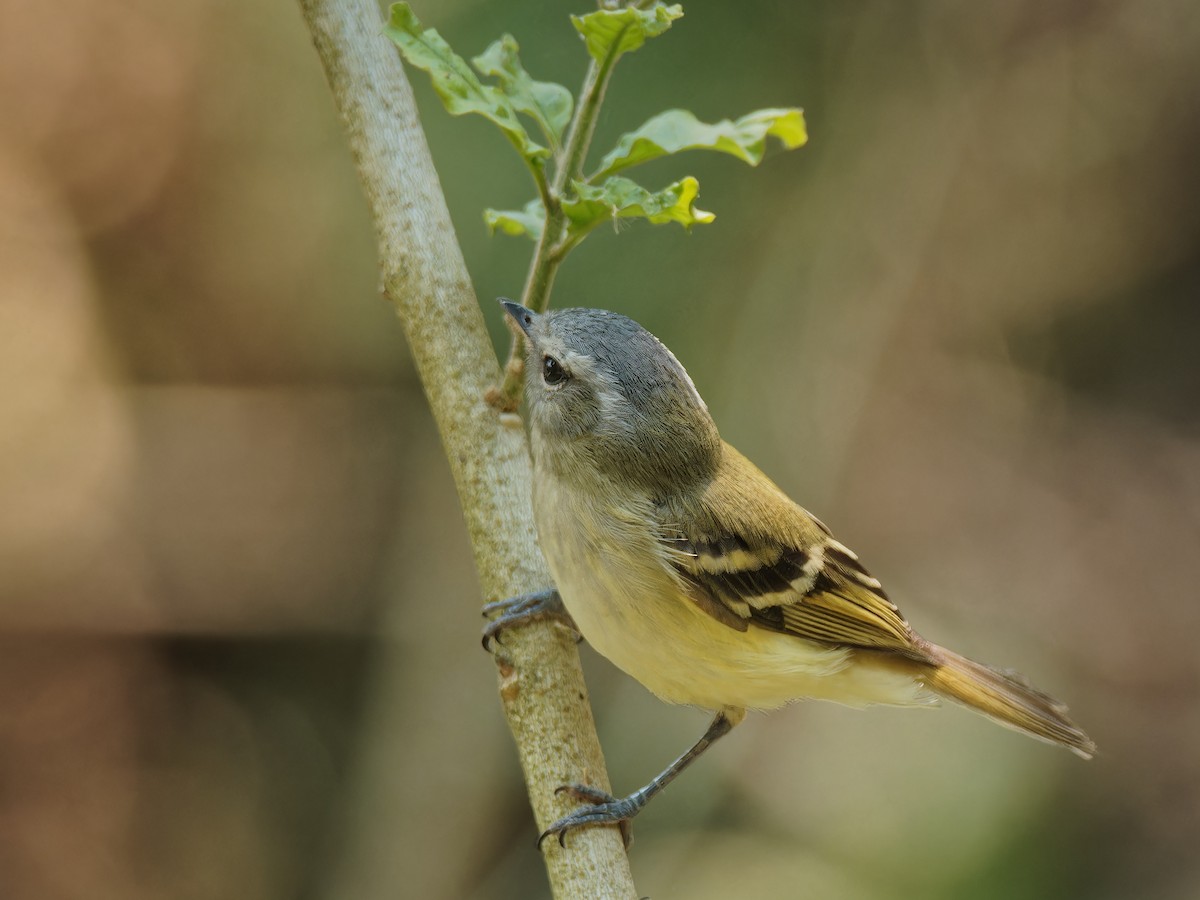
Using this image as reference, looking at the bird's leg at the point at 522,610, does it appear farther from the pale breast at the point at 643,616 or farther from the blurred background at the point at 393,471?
the blurred background at the point at 393,471

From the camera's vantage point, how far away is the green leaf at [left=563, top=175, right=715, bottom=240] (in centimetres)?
209

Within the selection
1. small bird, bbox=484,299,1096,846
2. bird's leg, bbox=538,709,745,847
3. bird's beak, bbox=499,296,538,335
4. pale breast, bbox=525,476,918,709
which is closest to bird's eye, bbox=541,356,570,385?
small bird, bbox=484,299,1096,846

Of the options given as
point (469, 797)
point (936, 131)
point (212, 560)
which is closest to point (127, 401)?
point (212, 560)

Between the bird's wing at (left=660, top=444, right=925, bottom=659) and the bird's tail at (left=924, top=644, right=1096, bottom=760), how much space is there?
116mm

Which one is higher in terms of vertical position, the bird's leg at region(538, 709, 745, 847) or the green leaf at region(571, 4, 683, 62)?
the green leaf at region(571, 4, 683, 62)

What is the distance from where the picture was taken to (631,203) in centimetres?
211

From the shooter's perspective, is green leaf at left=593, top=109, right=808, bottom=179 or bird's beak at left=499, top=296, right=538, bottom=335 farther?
bird's beak at left=499, top=296, right=538, bottom=335

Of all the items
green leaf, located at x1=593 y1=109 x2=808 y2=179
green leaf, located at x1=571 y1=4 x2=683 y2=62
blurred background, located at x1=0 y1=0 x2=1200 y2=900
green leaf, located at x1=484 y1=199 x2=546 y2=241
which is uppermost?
green leaf, located at x1=571 y1=4 x2=683 y2=62

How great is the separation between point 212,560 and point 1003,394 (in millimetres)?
3623

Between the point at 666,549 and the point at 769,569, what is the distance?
0.33 metres

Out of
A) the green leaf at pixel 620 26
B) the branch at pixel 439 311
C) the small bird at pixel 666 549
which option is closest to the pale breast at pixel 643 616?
the small bird at pixel 666 549

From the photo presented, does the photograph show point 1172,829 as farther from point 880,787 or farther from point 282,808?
point 282,808

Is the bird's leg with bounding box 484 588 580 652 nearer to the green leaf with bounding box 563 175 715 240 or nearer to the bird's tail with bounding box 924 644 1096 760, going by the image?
the green leaf with bounding box 563 175 715 240

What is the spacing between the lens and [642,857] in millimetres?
4258
